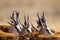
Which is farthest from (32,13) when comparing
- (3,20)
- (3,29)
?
(3,29)

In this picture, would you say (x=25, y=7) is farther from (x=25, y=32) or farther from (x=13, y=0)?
(x=25, y=32)

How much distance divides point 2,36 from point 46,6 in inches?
56.4

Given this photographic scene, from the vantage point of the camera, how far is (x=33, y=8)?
2246 millimetres

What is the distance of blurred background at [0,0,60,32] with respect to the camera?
222 centimetres

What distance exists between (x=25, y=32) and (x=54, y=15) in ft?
4.34

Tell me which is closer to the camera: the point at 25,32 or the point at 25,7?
the point at 25,32

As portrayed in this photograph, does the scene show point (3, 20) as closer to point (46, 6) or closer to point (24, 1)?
point (24, 1)

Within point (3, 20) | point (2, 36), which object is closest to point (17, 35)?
point (2, 36)

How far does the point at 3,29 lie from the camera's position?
1.02m

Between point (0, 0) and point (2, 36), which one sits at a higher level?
point (0, 0)

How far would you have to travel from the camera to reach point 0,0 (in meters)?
2.26

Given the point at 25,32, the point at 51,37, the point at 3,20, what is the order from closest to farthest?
1. the point at 51,37
2. the point at 25,32
3. the point at 3,20

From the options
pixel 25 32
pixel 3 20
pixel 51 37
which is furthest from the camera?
pixel 3 20

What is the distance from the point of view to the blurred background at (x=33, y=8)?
2.22m
